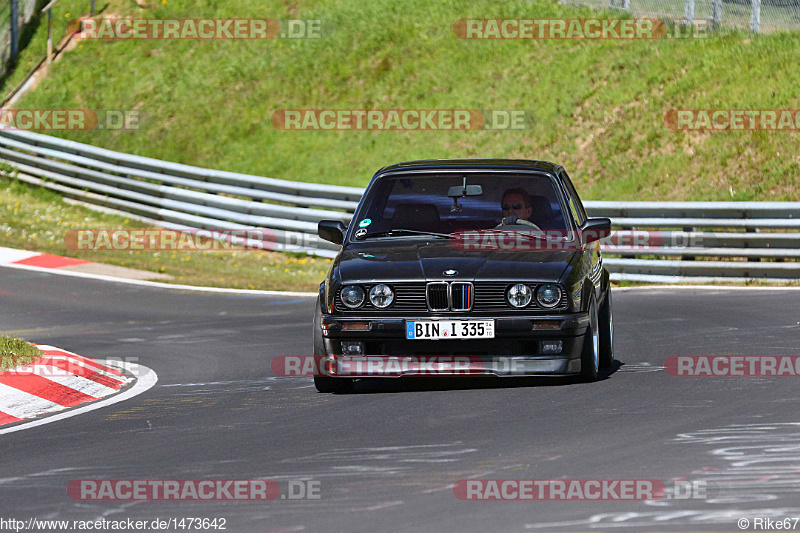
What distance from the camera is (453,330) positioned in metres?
8.38

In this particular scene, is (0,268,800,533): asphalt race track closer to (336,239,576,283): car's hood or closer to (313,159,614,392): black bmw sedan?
(313,159,614,392): black bmw sedan

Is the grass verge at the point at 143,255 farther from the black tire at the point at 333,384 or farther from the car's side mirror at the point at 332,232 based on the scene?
the black tire at the point at 333,384

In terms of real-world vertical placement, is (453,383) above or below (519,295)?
below

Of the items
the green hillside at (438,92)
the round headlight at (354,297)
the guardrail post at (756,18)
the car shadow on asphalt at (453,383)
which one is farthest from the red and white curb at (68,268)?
the guardrail post at (756,18)

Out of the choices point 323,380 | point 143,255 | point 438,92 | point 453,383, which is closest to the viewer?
point 323,380

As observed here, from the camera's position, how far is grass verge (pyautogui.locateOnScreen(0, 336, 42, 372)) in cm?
984

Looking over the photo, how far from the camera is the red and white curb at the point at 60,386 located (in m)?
8.65

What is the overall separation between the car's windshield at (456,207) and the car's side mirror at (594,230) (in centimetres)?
16

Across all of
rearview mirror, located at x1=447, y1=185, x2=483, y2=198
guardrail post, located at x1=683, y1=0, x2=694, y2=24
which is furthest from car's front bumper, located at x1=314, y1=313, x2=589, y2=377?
guardrail post, located at x1=683, y1=0, x2=694, y2=24

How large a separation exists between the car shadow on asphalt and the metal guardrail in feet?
27.3

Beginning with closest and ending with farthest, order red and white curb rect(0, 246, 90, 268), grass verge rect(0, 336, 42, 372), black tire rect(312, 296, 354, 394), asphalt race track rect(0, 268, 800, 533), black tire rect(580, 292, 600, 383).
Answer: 1. asphalt race track rect(0, 268, 800, 533)
2. black tire rect(580, 292, 600, 383)
3. black tire rect(312, 296, 354, 394)
4. grass verge rect(0, 336, 42, 372)
5. red and white curb rect(0, 246, 90, 268)

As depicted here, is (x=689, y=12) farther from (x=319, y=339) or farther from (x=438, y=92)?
(x=319, y=339)

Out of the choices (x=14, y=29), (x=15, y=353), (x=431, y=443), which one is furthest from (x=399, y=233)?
(x=14, y=29)

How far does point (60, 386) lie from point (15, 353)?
95 cm
